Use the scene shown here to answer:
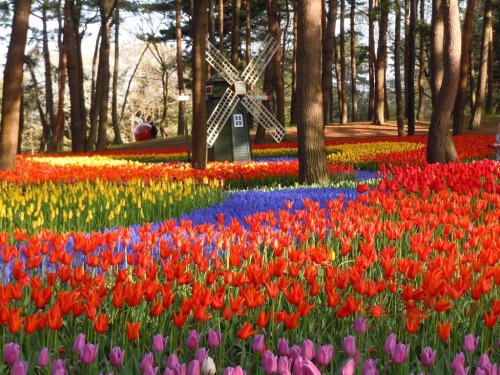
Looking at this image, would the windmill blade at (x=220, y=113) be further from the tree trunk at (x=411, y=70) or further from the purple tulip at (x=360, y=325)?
the purple tulip at (x=360, y=325)

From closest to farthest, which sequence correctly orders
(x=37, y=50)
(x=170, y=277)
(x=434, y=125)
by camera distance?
(x=170, y=277)
(x=434, y=125)
(x=37, y=50)

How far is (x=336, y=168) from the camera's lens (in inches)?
563

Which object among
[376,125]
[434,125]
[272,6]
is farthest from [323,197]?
[376,125]

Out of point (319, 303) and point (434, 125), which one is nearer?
point (319, 303)

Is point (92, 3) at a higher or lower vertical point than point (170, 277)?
higher

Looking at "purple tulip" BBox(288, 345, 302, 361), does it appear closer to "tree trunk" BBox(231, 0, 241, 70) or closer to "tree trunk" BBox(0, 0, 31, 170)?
"tree trunk" BBox(0, 0, 31, 170)

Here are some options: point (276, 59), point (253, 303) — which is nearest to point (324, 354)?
point (253, 303)

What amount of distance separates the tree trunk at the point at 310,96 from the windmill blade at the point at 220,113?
8741 mm

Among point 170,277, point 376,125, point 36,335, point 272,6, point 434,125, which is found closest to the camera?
point 36,335

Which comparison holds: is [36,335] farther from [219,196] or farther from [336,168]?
[336,168]

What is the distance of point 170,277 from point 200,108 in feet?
40.2

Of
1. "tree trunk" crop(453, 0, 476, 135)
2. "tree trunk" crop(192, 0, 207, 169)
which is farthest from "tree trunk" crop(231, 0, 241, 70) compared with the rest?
"tree trunk" crop(192, 0, 207, 169)

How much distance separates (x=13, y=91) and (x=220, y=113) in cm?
821

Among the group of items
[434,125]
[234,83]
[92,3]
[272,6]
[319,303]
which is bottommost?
[319,303]
